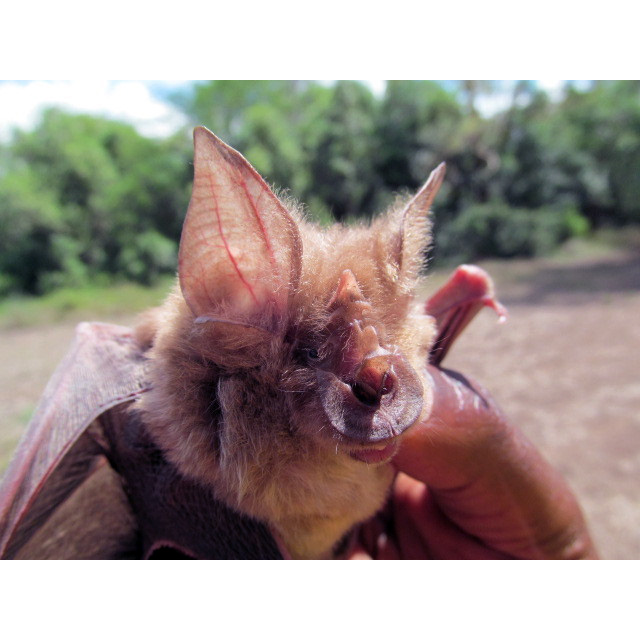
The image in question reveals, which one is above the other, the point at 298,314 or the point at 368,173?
the point at 298,314

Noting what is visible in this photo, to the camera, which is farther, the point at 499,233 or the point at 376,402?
the point at 499,233

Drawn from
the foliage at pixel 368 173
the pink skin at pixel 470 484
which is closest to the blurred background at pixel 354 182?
the foliage at pixel 368 173

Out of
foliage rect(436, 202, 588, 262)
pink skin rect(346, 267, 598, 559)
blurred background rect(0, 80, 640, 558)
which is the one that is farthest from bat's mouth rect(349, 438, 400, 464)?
foliage rect(436, 202, 588, 262)

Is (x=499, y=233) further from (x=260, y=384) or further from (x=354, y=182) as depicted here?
(x=260, y=384)

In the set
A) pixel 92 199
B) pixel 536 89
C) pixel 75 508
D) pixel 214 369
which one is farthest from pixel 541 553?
pixel 92 199

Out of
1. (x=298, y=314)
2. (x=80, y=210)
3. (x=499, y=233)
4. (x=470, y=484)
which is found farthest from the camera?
(x=80, y=210)

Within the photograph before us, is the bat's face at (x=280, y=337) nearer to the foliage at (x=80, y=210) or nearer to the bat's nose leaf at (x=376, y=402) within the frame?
the bat's nose leaf at (x=376, y=402)

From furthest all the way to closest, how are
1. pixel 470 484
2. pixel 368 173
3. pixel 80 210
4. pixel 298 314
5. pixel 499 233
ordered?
1. pixel 80 210
2. pixel 368 173
3. pixel 499 233
4. pixel 470 484
5. pixel 298 314

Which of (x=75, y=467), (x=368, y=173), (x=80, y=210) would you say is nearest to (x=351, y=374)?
(x=75, y=467)
